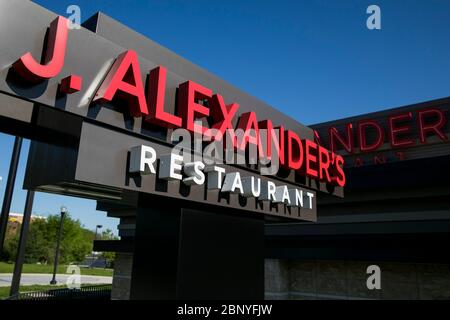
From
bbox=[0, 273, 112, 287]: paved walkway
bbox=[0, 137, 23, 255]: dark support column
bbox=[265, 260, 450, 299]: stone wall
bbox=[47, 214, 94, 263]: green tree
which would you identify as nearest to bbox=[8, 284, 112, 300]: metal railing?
bbox=[0, 273, 112, 287]: paved walkway

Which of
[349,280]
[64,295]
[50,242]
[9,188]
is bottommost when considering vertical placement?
[64,295]

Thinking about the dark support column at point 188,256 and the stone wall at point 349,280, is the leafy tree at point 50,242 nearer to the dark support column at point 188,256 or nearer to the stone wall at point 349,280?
the stone wall at point 349,280

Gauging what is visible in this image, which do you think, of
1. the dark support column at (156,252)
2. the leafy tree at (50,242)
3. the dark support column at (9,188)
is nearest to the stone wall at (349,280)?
the dark support column at (156,252)

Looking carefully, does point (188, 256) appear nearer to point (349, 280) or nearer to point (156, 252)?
point (156, 252)

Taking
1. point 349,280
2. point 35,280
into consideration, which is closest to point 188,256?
point 349,280

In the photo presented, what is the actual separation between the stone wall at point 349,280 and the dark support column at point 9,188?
1280 cm

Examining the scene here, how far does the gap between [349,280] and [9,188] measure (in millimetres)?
15508

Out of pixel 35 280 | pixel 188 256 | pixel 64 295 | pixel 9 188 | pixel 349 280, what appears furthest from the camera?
pixel 35 280

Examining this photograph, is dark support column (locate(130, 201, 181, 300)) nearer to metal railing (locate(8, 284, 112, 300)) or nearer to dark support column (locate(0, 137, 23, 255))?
dark support column (locate(0, 137, 23, 255))

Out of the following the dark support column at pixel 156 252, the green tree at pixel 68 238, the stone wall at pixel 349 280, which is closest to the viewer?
the dark support column at pixel 156 252

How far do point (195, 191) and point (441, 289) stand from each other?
44.1ft

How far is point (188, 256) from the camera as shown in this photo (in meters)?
7.85

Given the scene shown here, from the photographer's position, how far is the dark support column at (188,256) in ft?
25.5
